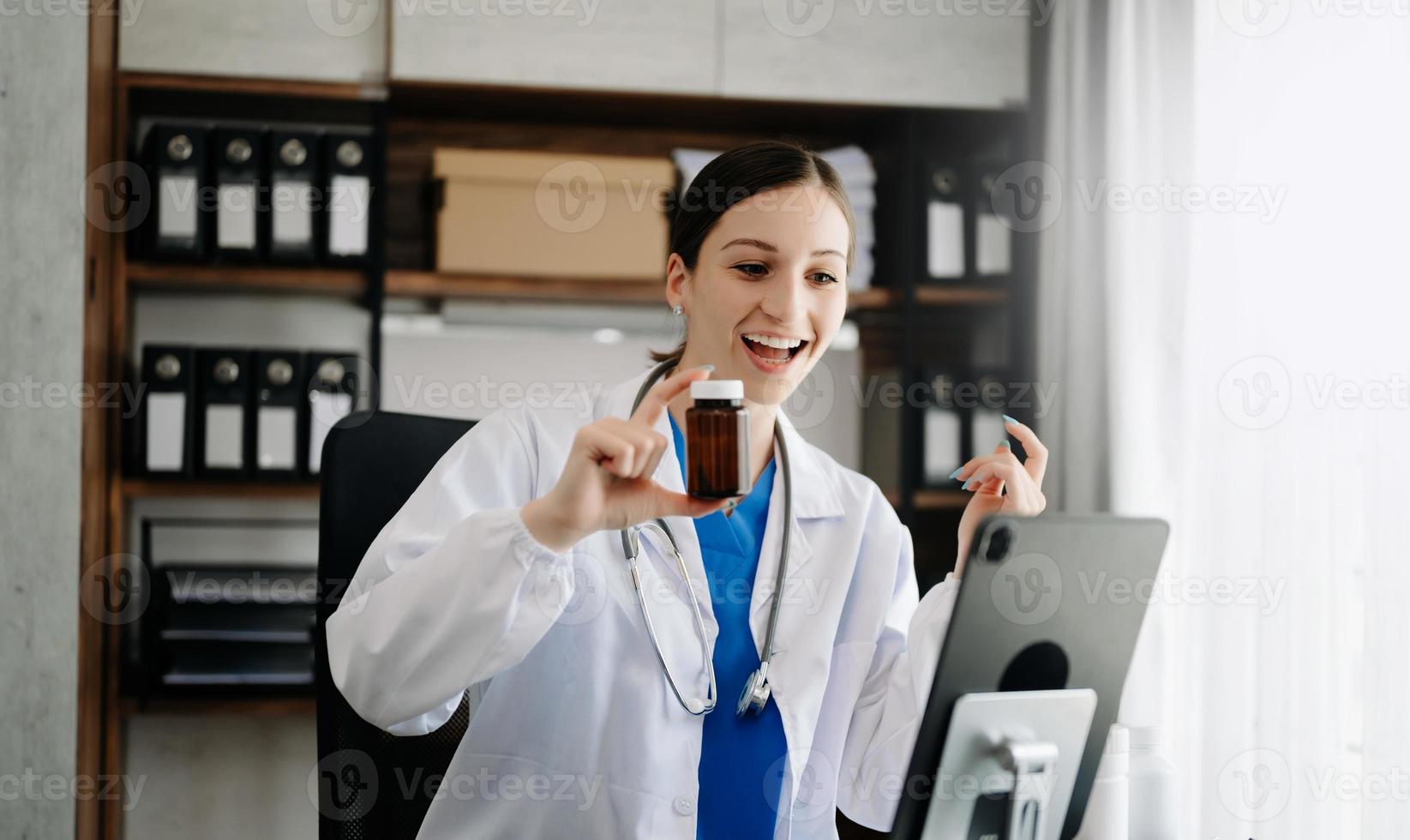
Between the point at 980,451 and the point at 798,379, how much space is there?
4.37ft

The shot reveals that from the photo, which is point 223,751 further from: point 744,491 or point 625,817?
point 744,491

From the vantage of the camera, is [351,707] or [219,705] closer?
[351,707]

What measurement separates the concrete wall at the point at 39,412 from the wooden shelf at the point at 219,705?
18 centimetres

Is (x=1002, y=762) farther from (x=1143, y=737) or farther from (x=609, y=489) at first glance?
(x=1143, y=737)

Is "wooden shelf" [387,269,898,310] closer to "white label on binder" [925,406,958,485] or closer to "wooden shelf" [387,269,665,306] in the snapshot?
"wooden shelf" [387,269,665,306]

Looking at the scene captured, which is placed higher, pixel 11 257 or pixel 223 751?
pixel 11 257

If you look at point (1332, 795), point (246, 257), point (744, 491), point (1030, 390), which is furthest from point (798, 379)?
point (246, 257)

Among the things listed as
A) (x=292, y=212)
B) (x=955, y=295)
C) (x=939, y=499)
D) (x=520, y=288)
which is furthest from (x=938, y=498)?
(x=292, y=212)

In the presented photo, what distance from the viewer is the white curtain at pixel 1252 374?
5.41 feet

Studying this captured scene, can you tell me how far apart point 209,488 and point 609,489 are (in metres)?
1.70

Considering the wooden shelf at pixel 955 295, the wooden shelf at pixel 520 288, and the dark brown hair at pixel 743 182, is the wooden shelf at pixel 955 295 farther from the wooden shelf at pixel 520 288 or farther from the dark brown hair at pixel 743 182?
the dark brown hair at pixel 743 182

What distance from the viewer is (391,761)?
4.63 ft

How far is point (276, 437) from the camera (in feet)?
8.18

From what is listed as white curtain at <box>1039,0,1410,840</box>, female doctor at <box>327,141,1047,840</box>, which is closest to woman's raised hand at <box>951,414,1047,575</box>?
female doctor at <box>327,141,1047,840</box>
